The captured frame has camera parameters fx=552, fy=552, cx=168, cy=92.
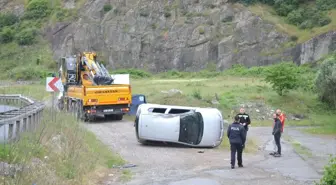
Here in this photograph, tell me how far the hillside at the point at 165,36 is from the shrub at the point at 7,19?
263 cm

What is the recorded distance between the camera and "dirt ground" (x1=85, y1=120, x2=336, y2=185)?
13961 millimetres

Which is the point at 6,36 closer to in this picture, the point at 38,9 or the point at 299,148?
the point at 38,9

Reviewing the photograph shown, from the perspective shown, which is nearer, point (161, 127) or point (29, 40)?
point (161, 127)

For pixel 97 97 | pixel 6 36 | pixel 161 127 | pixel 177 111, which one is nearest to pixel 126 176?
pixel 161 127

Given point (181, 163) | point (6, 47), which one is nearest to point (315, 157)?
point (181, 163)

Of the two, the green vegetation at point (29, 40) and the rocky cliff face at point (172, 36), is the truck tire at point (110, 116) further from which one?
the rocky cliff face at point (172, 36)

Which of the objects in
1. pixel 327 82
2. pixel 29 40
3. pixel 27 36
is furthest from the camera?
pixel 29 40

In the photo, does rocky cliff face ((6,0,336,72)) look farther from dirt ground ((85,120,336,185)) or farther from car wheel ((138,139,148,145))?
car wheel ((138,139,148,145))

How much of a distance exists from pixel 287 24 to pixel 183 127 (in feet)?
182

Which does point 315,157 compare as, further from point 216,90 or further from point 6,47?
point 6,47

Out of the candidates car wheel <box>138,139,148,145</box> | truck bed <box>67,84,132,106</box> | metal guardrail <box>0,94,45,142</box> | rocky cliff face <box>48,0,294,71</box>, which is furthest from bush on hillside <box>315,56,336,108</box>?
rocky cliff face <box>48,0,294,71</box>

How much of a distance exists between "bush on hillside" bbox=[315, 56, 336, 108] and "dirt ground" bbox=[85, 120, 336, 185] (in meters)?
13.2

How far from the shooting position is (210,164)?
55.0ft

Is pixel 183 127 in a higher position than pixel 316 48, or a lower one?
lower
